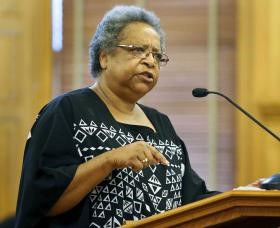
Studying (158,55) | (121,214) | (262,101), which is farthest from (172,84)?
(121,214)

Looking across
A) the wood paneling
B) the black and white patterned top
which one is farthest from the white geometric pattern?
the wood paneling

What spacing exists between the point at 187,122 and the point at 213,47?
569mm

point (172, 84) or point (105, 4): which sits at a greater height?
point (105, 4)

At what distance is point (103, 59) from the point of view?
232 centimetres

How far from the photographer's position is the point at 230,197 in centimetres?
147

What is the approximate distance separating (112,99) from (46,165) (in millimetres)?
396

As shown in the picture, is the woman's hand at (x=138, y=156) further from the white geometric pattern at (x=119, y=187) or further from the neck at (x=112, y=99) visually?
the neck at (x=112, y=99)

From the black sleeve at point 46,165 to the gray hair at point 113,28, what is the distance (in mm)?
333

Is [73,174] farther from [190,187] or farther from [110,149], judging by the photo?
[190,187]

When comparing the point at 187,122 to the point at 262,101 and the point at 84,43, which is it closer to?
the point at 262,101

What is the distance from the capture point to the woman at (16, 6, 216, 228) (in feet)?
6.30

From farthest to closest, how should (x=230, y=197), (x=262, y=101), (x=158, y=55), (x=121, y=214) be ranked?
(x=262, y=101) < (x=158, y=55) < (x=121, y=214) < (x=230, y=197)

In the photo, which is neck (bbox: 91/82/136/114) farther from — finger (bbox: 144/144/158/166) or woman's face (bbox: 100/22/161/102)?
finger (bbox: 144/144/158/166)

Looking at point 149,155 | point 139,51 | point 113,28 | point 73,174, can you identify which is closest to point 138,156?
point 149,155
